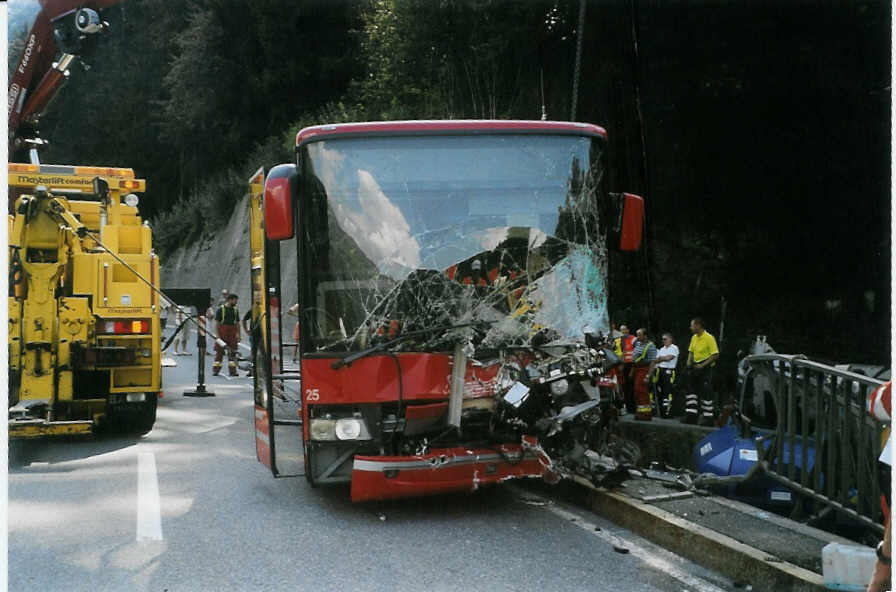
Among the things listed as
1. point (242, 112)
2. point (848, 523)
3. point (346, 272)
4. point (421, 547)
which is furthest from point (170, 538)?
point (242, 112)

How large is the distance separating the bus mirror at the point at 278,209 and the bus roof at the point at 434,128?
0.44 m

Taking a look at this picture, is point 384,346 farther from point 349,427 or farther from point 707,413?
point 707,413

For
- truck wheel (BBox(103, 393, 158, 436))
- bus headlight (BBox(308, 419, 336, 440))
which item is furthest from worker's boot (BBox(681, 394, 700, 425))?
bus headlight (BBox(308, 419, 336, 440))

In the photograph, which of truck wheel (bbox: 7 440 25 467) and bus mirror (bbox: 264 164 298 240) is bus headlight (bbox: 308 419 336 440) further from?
truck wheel (bbox: 7 440 25 467)

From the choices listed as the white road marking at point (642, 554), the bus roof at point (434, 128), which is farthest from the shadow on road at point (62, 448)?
the white road marking at point (642, 554)

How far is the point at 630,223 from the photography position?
7070 millimetres

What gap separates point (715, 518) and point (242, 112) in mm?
33186

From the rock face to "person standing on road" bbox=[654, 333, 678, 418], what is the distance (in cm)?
2092

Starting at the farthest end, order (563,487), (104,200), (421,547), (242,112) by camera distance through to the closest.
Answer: (242,112) → (104,200) → (563,487) → (421,547)

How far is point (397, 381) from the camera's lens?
252 inches

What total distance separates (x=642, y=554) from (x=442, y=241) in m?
2.41

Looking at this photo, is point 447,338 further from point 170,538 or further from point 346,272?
point 170,538

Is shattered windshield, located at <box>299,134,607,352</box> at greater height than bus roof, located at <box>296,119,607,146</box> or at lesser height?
lesser

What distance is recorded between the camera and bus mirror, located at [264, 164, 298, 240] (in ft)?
20.5
